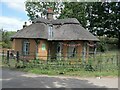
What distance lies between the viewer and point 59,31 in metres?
29.4

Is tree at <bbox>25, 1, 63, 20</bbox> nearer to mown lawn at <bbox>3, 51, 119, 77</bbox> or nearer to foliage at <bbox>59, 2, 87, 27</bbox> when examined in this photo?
foliage at <bbox>59, 2, 87, 27</bbox>

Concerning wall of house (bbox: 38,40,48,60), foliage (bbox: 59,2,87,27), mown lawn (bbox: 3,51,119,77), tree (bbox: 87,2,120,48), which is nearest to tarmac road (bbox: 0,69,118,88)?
mown lawn (bbox: 3,51,119,77)

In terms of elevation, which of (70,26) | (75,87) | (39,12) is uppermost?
(39,12)

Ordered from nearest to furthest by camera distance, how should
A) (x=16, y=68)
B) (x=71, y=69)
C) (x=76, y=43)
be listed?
(x=71, y=69), (x=16, y=68), (x=76, y=43)

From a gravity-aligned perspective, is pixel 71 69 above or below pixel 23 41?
below

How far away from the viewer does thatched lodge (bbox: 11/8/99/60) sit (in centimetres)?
2733

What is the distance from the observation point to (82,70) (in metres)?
19.2

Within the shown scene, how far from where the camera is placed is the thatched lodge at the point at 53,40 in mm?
27328

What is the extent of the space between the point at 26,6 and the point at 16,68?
3087 cm

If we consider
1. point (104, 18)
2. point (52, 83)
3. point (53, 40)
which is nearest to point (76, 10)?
point (104, 18)

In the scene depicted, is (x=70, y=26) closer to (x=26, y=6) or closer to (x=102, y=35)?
(x=26, y=6)

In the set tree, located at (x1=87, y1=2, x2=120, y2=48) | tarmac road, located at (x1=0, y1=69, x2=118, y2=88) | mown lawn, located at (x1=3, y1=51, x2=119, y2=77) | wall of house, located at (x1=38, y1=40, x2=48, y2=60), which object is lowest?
tarmac road, located at (x1=0, y1=69, x2=118, y2=88)

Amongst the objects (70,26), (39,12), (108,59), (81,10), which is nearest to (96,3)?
(81,10)

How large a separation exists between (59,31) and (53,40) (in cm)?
182
